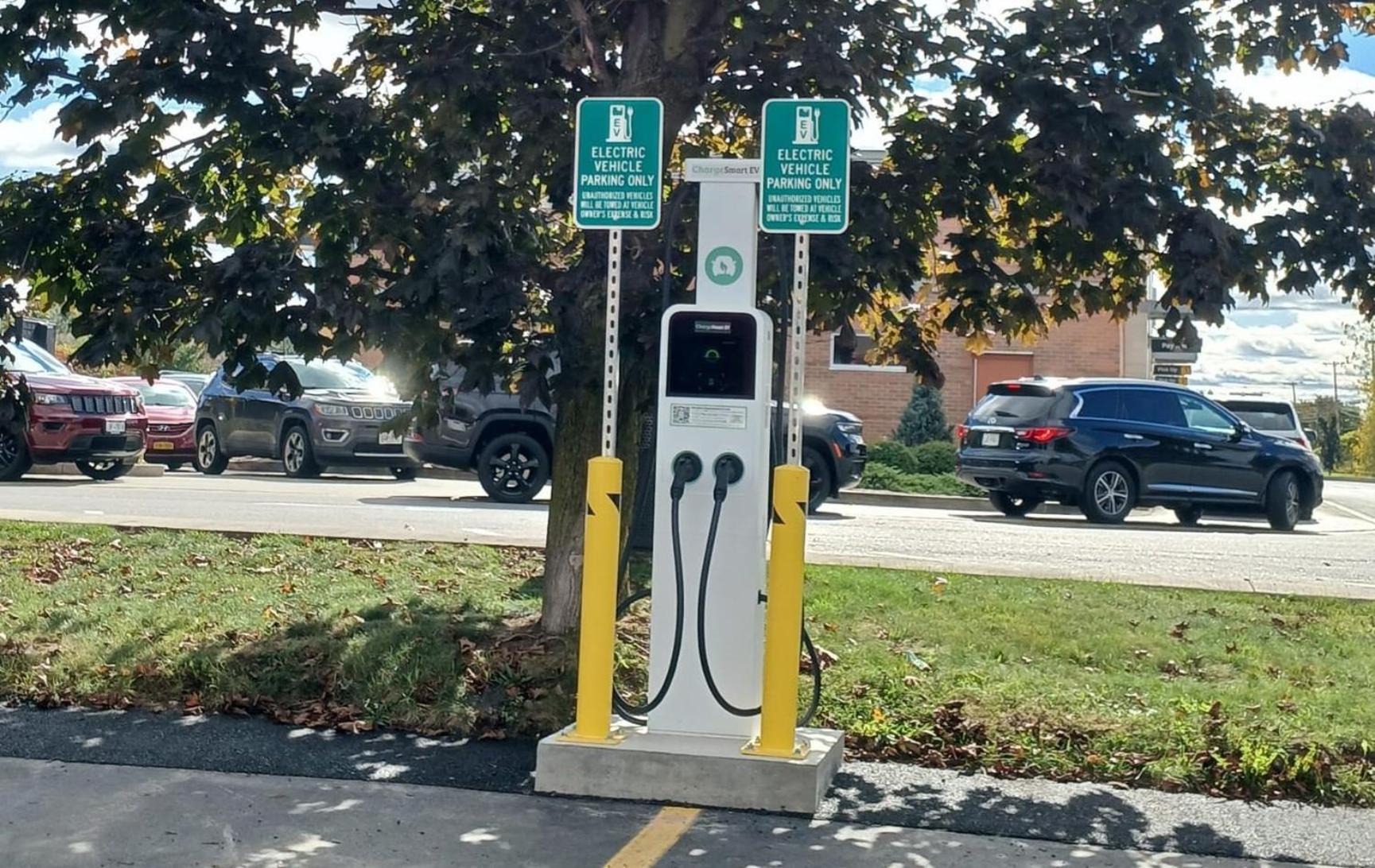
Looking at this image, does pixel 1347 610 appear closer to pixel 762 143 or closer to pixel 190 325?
pixel 762 143

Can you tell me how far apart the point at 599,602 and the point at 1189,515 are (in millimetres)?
13418

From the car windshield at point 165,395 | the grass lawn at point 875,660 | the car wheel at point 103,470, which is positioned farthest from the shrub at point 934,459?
the grass lawn at point 875,660

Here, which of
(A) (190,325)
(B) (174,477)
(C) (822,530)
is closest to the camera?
(A) (190,325)

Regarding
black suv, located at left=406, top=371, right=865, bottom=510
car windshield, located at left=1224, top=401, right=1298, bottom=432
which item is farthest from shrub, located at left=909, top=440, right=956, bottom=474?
black suv, located at left=406, top=371, right=865, bottom=510

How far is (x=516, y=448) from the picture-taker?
16.6 m

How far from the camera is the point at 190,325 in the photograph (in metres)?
6.90

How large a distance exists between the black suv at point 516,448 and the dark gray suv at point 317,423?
2.43 meters

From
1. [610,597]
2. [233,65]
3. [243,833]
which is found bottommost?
[243,833]

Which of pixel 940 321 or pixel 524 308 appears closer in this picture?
pixel 524 308

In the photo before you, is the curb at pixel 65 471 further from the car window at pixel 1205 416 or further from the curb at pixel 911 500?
the car window at pixel 1205 416

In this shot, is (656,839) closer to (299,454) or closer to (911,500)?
(299,454)

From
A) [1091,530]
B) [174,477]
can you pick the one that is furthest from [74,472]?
[1091,530]

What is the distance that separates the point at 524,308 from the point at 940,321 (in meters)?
3.06

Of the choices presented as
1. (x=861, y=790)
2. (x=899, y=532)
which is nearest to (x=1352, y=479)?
(x=899, y=532)
